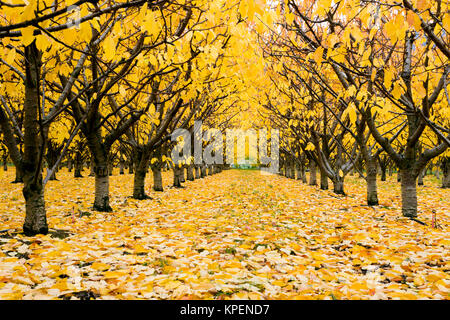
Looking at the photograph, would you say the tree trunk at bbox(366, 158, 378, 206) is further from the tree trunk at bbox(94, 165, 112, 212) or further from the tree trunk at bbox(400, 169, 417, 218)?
the tree trunk at bbox(94, 165, 112, 212)

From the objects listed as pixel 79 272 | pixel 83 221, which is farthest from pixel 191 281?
pixel 83 221

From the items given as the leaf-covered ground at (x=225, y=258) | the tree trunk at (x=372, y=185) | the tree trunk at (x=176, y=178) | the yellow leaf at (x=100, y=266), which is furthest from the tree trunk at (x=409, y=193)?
the tree trunk at (x=176, y=178)

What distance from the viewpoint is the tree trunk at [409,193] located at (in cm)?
662

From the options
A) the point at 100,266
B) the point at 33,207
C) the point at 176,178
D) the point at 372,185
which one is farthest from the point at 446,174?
the point at 33,207

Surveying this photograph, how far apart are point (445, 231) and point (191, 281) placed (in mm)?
5616

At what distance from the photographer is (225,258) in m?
4.05

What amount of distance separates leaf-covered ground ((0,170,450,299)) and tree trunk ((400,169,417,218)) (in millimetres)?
340

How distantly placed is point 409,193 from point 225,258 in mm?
5528

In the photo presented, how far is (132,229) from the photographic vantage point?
5750 millimetres

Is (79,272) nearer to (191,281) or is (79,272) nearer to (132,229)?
(191,281)

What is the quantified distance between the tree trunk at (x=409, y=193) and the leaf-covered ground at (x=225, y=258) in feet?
1.12

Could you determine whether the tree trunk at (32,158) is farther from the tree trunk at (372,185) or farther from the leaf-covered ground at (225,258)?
the tree trunk at (372,185)

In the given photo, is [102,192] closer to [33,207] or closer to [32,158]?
[33,207]

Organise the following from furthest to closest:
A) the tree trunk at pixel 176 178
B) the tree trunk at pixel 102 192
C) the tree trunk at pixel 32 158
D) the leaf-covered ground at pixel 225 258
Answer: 1. the tree trunk at pixel 176 178
2. the tree trunk at pixel 102 192
3. the tree trunk at pixel 32 158
4. the leaf-covered ground at pixel 225 258
